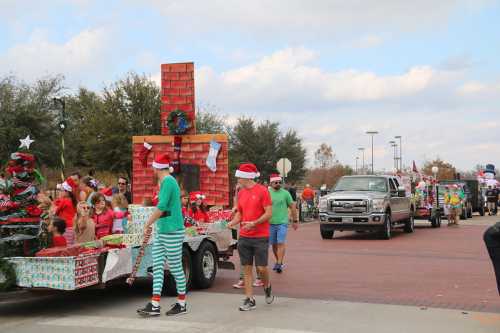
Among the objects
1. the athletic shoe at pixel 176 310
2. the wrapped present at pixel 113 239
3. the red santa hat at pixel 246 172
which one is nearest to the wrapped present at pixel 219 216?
the wrapped present at pixel 113 239

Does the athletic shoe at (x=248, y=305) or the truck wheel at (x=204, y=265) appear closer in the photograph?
the athletic shoe at (x=248, y=305)

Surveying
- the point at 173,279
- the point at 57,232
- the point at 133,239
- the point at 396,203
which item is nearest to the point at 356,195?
the point at 396,203

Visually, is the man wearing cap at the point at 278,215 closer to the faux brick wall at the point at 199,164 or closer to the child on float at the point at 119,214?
the child on float at the point at 119,214

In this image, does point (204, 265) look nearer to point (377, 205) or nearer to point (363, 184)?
point (377, 205)

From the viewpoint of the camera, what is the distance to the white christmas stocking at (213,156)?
48.8 ft

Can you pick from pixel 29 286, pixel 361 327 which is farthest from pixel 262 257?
pixel 29 286

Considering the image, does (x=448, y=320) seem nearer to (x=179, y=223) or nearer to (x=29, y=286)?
(x=179, y=223)

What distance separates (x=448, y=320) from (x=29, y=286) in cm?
513

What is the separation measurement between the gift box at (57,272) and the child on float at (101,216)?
143cm

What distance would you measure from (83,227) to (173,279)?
1498 millimetres

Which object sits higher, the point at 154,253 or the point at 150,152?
the point at 150,152

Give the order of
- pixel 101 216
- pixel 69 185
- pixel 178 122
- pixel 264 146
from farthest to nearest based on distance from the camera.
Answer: pixel 264 146
pixel 178 122
pixel 69 185
pixel 101 216

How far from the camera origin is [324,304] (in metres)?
8.86

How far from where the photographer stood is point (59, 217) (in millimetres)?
9492
